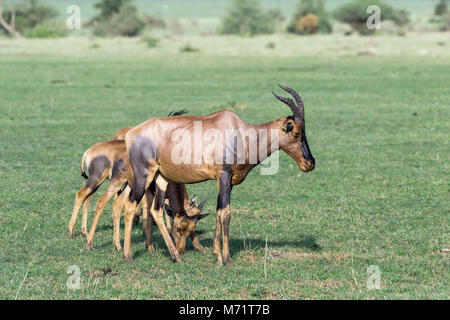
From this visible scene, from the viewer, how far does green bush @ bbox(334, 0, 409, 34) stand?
8012cm

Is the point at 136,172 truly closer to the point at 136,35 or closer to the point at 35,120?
the point at 35,120

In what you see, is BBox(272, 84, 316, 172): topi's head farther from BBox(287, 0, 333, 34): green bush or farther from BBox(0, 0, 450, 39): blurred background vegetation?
BBox(287, 0, 333, 34): green bush

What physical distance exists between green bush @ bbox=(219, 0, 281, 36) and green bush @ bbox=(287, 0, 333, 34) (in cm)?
314

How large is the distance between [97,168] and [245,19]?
83488mm

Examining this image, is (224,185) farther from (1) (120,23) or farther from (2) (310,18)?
(2) (310,18)

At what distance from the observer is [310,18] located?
277ft

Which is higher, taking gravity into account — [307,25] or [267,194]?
[307,25]

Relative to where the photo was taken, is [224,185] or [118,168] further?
[118,168]

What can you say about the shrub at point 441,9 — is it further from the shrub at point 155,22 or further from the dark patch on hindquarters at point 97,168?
the dark patch on hindquarters at point 97,168

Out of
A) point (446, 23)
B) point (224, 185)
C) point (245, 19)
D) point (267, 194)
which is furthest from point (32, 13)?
point (224, 185)

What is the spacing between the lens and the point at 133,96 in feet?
90.1

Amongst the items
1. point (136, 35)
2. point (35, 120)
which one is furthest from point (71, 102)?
point (136, 35)

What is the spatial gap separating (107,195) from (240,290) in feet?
9.05

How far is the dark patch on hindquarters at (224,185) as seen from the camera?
9055 mm
